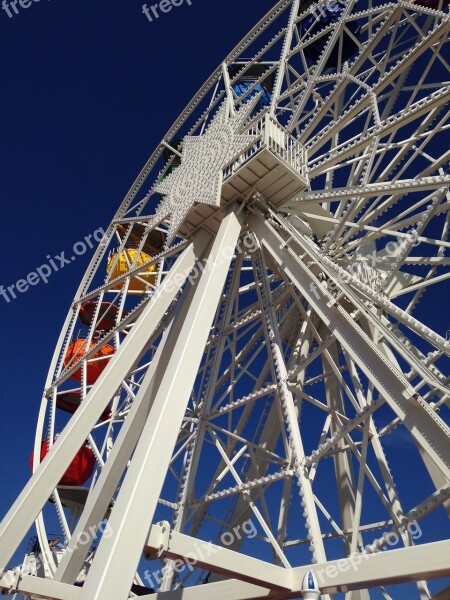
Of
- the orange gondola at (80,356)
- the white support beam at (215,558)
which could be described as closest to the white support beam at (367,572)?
the white support beam at (215,558)

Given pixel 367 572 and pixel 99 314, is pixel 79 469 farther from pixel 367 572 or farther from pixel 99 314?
pixel 367 572

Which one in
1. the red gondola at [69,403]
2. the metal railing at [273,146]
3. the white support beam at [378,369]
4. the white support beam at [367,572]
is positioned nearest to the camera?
the white support beam at [367,572]

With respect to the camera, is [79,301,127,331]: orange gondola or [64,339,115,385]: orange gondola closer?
[64,339,115,385]: orange gondola

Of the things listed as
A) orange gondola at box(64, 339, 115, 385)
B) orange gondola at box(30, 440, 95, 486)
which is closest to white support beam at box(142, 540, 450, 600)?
orange gondola at box(64, 339, 115, 385)

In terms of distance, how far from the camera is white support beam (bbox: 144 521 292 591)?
403 centimetres

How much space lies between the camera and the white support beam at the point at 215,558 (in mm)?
4031

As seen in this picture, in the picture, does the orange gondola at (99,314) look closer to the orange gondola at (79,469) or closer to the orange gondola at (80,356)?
the orange gondola at (80,356)

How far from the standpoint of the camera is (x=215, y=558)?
13.5 ft

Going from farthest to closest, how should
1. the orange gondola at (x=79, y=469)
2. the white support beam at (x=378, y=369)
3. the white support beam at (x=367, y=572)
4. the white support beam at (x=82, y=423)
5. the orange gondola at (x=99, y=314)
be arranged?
the orange gondola at (x=99, y=314), the orange gondola at (x=79, y=469), the white support beam at (x=82, y=423), the white support beam at (x=378, y=369), the white support beam at (x=367, y=572)

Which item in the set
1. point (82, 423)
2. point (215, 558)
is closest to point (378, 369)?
point (215, 558)

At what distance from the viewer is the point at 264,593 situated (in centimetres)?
439

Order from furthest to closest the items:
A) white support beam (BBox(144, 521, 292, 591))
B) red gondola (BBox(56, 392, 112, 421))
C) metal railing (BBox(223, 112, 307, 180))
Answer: red gondola (BBox(56, 392, 112, 421))
metal railing (BBox(223, 112, 307, 180))
white support beam (BBox(144, 521, 292, 591))

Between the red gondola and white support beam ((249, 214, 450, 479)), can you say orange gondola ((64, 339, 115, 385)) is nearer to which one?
the red gondola

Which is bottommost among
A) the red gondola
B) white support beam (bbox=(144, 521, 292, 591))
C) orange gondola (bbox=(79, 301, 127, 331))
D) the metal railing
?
white support beam (bbox=(144, 521, 292, 591))
